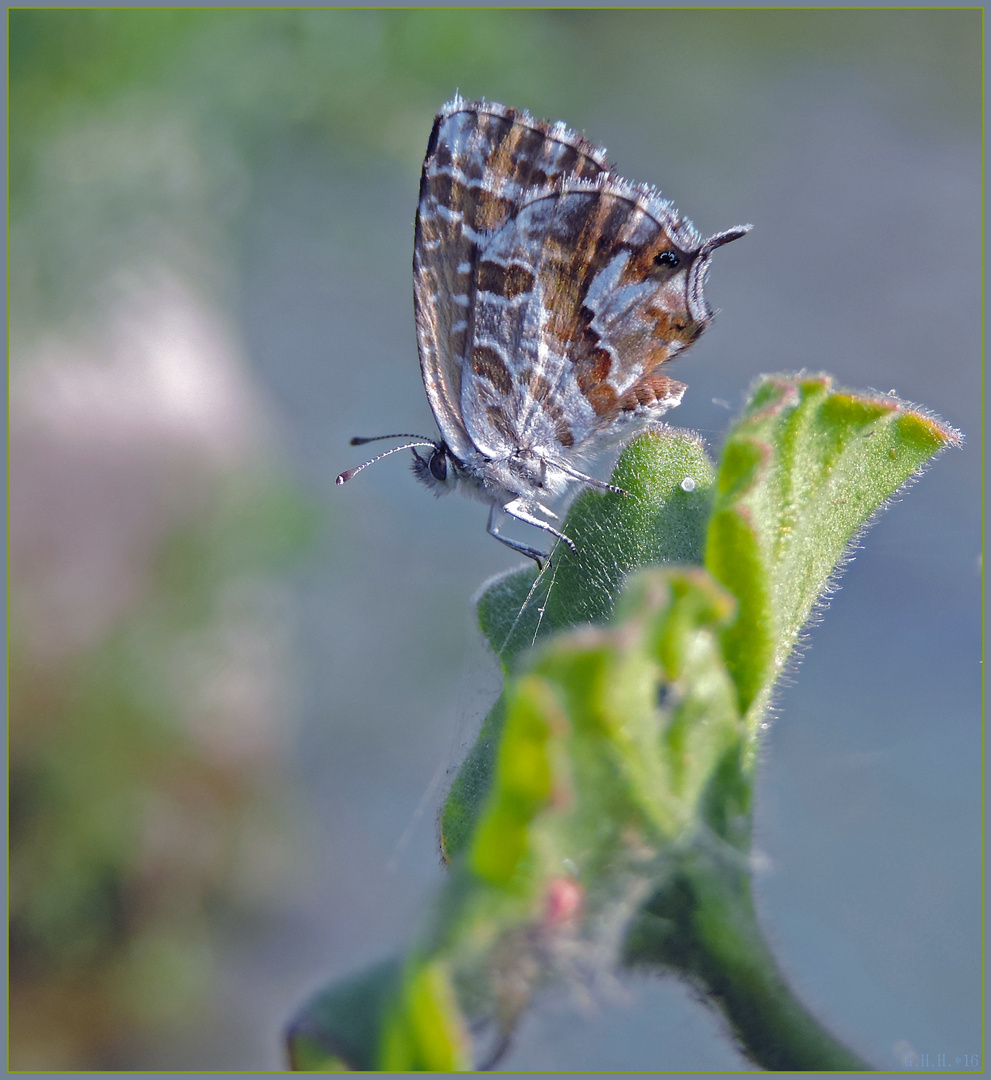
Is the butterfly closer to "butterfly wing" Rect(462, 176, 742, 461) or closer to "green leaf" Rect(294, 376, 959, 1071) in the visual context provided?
"butterfly wing" Rect(462, 176, 742, 461)

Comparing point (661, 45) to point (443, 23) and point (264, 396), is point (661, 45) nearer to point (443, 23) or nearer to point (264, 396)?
point (443, 23)

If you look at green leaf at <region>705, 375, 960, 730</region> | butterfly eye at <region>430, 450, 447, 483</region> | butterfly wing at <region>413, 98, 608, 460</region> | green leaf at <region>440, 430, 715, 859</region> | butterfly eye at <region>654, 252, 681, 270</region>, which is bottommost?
green leaf at <region>705, 375, 960, 730</region>

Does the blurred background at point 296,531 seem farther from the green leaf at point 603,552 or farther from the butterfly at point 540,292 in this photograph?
the green leaf at point 603,552

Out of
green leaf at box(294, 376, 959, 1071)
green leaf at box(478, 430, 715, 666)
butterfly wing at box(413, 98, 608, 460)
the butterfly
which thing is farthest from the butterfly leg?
green leaf at box(294, 376, 959, 1071)

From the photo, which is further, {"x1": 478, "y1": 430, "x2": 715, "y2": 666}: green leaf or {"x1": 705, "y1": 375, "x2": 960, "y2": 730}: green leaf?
{"x1": 478, "y1": 430, "x2": 715, "y2": 666}: green leaf

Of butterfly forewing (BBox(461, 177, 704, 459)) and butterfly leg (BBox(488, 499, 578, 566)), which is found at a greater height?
butterfly forewing (BBox(461, 177, 704, 459))

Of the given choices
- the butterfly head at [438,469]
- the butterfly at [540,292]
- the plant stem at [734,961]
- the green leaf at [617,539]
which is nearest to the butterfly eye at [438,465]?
the butterfly head at [438,469]

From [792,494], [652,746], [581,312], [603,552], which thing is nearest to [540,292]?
[581,312]

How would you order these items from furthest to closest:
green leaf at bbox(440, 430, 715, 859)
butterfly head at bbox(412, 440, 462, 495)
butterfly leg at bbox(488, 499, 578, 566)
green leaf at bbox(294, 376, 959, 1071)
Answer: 1. butterfly head at bbox(412, 440, 462, 495)
2. butterfly leg at bbox(488, 499, 578, 566)
3. green leaf at bbox(440, 430, 715, 859)
4. green leaf at bbox(294, 376, 959, 1071)
